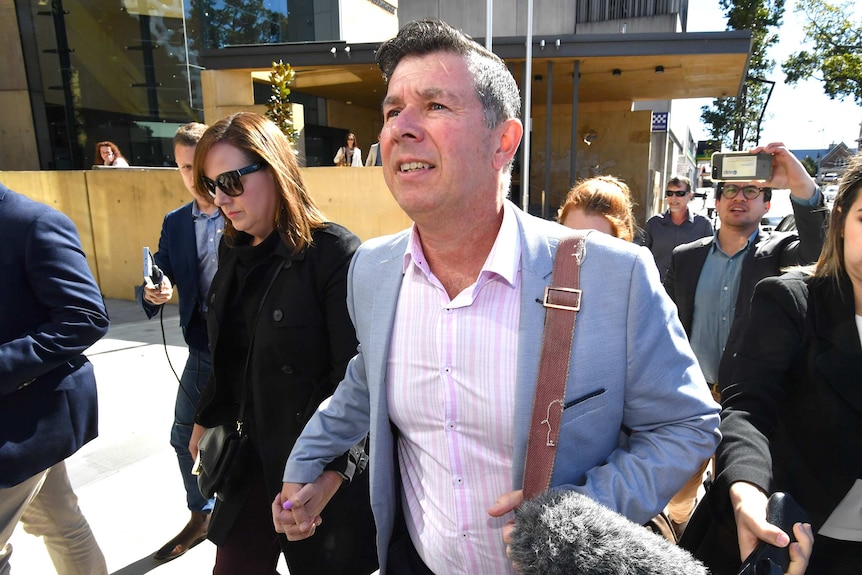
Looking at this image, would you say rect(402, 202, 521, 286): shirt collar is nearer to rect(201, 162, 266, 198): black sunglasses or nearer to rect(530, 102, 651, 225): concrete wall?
rect(201, 162, 266, 198): black sunglasses

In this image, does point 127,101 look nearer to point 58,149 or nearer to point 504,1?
point 58,149

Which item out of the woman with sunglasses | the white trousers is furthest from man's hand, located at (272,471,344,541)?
the white trousers

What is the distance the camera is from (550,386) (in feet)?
4.22

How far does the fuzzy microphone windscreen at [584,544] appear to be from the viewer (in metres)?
0.99

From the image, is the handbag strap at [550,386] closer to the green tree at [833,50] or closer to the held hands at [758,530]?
the held hands at [758,530]

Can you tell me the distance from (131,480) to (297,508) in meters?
3.00

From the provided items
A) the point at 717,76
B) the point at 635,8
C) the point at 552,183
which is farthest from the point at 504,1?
the point at 717,76

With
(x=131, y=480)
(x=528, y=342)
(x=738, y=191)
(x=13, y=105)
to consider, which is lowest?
(x=131, y=480)

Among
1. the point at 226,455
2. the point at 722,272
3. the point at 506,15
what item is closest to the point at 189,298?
the point at 226,455

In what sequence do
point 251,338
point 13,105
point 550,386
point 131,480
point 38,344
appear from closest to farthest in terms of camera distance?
point 550,386
point 38,344
point 251,338
point 131,480
point 13,105

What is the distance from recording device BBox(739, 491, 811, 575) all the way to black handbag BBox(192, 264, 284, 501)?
1.75 metres

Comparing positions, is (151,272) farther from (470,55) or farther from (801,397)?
(801,397)

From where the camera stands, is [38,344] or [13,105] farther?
[13,105]

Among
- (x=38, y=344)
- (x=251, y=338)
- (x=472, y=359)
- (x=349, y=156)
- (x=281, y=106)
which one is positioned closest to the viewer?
(x=472, y=359)
